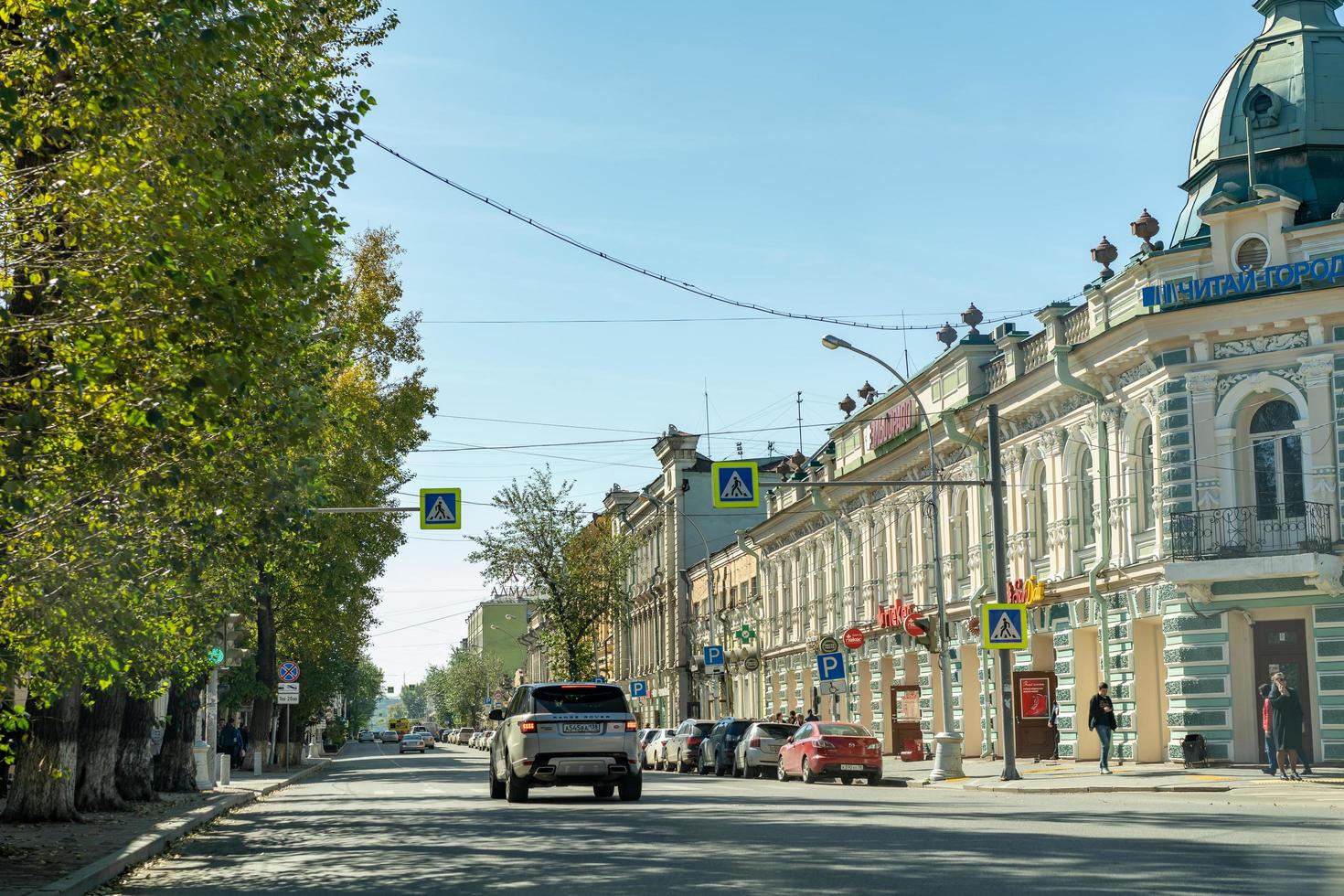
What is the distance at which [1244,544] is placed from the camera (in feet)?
103

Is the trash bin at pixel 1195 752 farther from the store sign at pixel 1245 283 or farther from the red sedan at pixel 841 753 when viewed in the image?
the store sign at pixel 1245 283

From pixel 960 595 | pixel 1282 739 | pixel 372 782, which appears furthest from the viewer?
pixel 960 595

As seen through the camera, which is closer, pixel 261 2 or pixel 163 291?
pixel 163 291

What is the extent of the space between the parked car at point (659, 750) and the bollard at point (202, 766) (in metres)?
19.2

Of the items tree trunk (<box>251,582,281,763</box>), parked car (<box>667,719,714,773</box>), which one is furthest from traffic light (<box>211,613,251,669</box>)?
parked car (<box>667,719,714,773</box>)

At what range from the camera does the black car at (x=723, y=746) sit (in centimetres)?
4425

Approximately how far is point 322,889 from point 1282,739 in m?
18.4

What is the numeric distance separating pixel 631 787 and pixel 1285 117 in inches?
784

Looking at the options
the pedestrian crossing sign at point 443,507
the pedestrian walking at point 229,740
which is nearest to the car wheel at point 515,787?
the pedestrian crossing sign at point 443,507

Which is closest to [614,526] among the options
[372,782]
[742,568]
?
[742,568]

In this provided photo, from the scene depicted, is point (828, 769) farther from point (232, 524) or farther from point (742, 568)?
point (742, 568)

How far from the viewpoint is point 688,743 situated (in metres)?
48.6

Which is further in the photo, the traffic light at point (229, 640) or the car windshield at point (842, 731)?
the car windshield at point (842, 731)

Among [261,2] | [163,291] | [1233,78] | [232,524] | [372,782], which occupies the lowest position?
[372,782]
